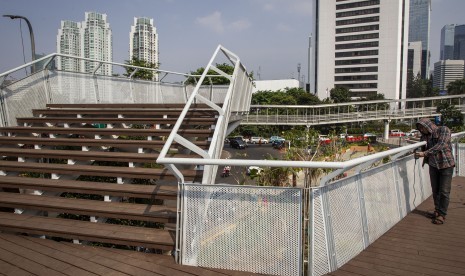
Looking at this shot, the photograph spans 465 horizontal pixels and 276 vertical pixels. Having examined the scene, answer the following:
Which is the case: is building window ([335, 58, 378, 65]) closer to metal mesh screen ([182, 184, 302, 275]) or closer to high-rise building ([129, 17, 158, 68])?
high-rise building ([129, 17, 158, 68])

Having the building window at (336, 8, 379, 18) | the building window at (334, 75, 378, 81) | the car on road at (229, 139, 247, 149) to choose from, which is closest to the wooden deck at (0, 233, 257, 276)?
the car on road at (229, 139, 247, 149)

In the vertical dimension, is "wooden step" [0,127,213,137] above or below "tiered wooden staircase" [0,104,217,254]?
above

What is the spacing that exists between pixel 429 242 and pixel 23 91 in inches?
318

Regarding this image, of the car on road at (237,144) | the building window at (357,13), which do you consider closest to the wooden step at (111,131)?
the car on road at (237,144)

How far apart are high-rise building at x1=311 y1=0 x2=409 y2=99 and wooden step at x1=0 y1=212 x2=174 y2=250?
110 m

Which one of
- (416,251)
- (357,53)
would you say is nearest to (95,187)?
(416,251)

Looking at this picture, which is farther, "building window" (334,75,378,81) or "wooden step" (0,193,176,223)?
"building window" (334,75,378,81)

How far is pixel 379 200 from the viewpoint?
3.93m

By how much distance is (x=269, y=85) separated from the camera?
128 meters

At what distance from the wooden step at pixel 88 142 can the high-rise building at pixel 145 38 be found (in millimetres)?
41724

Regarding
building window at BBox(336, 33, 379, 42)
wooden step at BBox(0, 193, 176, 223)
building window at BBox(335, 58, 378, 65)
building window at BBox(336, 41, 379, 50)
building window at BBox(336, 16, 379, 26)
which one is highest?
building window at BBox(336, 16, 379, 26)

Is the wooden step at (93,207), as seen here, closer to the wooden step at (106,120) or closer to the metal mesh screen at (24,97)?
the wooden step at (106,120)

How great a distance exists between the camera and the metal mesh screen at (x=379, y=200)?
143 inches

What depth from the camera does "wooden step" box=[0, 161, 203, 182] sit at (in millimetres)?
4355
